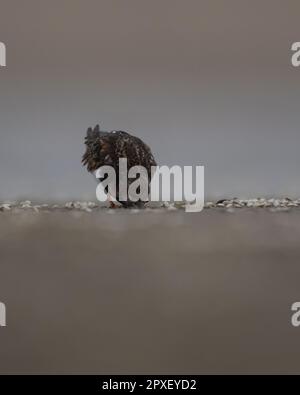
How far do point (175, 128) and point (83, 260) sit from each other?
2.81 ft

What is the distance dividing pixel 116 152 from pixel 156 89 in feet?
1.28

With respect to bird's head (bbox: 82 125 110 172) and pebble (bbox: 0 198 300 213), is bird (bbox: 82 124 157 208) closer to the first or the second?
bird's head (bbox: 82 125 110 172)

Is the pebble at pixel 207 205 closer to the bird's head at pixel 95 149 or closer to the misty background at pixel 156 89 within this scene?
the misty background at pixel 156 89

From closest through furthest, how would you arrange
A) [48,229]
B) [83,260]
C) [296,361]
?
[296,361], [83,260], [48,229]

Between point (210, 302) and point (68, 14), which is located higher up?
point (68, 14)

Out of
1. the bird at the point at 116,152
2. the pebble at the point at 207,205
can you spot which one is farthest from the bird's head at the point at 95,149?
the pebble at the point at 207,205

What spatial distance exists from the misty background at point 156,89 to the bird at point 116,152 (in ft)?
0.18

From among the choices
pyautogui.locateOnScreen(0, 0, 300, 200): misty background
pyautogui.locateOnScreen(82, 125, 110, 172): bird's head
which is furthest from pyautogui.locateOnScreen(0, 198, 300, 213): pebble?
pyautogui.locateOnScreen(82, 125, 110, 172): bird's head

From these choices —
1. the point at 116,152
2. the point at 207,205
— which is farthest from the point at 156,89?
the point at 207,205

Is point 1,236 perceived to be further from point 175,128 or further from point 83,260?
point 175,128

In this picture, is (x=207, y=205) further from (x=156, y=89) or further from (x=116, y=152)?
(x=156, y=89)

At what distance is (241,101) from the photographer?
2.43 metres

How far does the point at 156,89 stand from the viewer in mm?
2396

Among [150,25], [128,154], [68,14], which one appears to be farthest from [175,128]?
[68,14]
